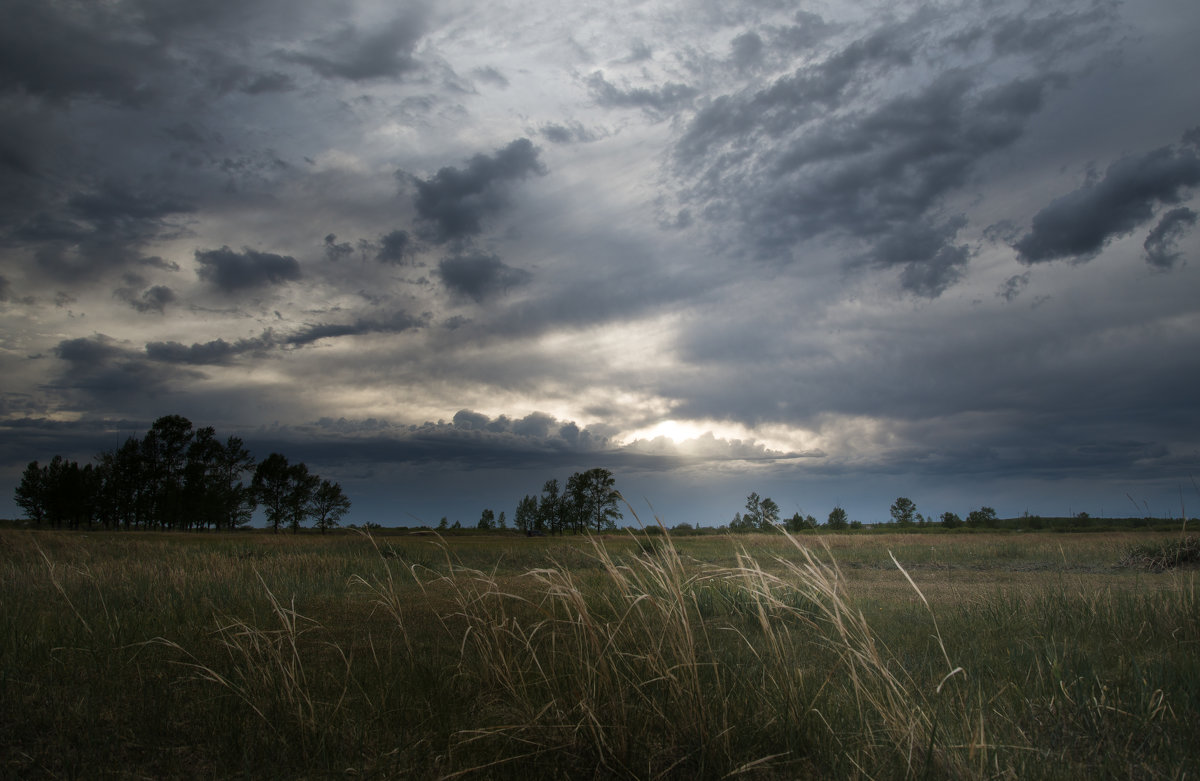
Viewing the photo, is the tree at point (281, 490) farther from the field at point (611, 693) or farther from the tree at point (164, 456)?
the field at point (611, 693)

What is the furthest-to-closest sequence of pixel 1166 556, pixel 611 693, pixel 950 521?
pixel 950 521 < pixel 1166 556 < pixel 611 693

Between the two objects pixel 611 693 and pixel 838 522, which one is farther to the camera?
pixel 838 522

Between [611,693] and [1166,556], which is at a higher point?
[611,693]

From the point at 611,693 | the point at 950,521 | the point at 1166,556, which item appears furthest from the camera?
the point at 950,521

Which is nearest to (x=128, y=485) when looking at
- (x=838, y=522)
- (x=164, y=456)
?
(x=164, y=456)

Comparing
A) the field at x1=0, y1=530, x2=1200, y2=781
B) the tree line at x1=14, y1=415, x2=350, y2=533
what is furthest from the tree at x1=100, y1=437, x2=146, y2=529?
the field at x1=0, y1=530, x2=1200, y2=781

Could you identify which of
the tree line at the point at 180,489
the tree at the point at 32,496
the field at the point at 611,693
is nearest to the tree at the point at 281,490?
the tree line at the point at 180,489

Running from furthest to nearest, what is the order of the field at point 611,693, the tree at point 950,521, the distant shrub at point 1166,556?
the tree at point 950,521, the distant shrub at point 1166,556, the field at point 611,693

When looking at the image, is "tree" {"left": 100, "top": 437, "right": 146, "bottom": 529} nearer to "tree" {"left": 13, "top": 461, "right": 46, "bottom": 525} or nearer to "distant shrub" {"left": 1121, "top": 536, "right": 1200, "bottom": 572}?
"tree" {"left": 13, "top": 461, "right": 46, "bottom": 525}

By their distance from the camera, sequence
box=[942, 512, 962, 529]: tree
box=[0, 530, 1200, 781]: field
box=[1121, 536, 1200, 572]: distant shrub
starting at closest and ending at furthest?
box=[0, 530, 1200, 781]: field, box=[1121, 536, 1200, 572]: distant shrub, box=[942, 512, 962, 529]: tree

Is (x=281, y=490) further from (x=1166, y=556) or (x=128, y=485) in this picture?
(x=1166, y=556)

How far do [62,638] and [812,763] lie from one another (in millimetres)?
7927

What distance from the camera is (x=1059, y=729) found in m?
4.09

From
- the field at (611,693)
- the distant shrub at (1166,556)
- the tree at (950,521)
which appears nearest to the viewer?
the field at (611,693)
